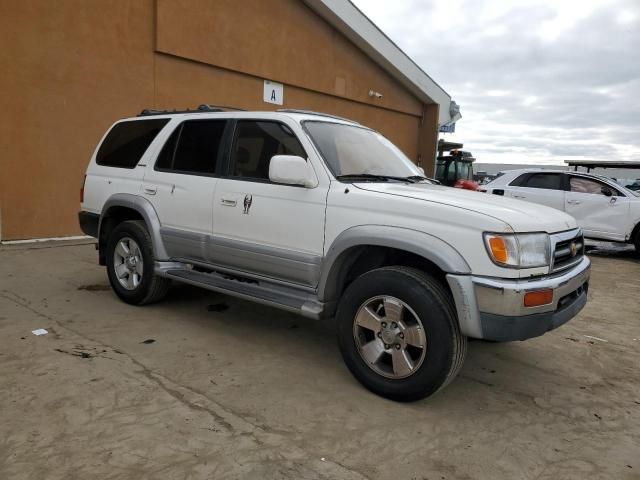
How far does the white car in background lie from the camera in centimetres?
1028

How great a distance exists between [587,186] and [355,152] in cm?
840

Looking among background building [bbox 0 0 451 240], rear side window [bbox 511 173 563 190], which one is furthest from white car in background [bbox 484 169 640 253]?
background building [bbox 0 0 451 240]

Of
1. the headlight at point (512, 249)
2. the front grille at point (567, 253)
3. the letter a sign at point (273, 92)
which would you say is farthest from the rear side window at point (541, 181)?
the headlight at point (512, 249)

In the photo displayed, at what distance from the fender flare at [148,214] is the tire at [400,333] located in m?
2.08

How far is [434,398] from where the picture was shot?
3.44 meters

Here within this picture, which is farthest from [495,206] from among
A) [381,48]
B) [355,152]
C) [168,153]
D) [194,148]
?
[381,48]

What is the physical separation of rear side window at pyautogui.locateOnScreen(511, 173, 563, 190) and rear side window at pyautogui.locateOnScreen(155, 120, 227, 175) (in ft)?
27.4

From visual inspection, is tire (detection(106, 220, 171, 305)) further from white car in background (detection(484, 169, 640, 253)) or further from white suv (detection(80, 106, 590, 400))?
white car in background (detection(484, 169, 640, 253))

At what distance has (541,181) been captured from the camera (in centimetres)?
1109

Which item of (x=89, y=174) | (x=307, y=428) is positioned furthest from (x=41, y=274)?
(x=307, y=428)

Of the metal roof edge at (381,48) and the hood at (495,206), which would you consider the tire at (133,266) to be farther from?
the metal roof edge at (381,48)

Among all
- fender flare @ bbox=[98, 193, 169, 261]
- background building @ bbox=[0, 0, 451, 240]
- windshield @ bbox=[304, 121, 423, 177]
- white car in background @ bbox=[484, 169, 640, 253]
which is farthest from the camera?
white car in background @ bbox=[484, 169, 640, 253]

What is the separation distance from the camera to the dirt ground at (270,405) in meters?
2.63

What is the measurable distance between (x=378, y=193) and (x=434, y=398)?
1.43 meters
